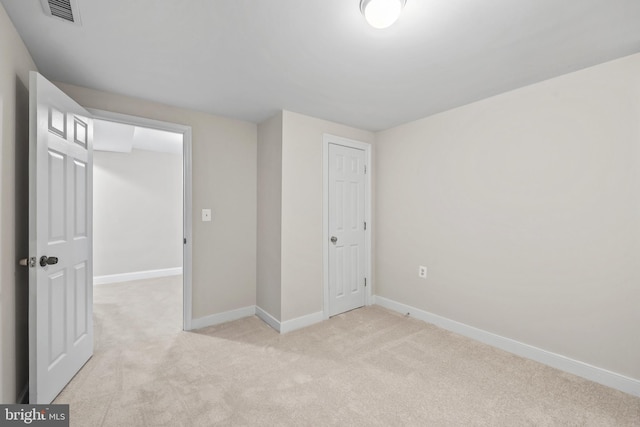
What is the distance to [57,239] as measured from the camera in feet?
6.11

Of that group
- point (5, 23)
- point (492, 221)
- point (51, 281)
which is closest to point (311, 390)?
point (51, 281)

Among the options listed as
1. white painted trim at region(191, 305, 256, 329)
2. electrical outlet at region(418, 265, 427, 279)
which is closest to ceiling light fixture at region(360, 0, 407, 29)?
electrical outlet at region(418, 265, 427, 279)

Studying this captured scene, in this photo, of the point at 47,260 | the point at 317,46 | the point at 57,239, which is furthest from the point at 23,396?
the point at 317,46

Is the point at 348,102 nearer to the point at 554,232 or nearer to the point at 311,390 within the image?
the point at 554,232

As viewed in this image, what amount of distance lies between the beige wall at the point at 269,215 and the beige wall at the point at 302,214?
0.24ft

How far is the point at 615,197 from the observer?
1926mm

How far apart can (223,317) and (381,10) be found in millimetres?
3054

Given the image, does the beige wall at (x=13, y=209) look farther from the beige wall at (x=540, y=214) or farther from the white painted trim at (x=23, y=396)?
the beige wall at (x=540, y=214)

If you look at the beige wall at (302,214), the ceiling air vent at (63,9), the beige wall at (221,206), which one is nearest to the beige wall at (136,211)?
the beige wall at (221,206)

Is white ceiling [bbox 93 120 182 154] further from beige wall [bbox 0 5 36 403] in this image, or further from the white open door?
beige wall [bbox 0 5 36 403]

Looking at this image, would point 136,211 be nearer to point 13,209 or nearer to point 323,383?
point 13,209

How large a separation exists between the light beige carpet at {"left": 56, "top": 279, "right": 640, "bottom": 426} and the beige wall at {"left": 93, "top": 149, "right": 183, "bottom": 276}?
2305 mm

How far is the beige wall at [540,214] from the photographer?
6.26ft

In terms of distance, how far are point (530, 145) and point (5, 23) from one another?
353 centimetres
